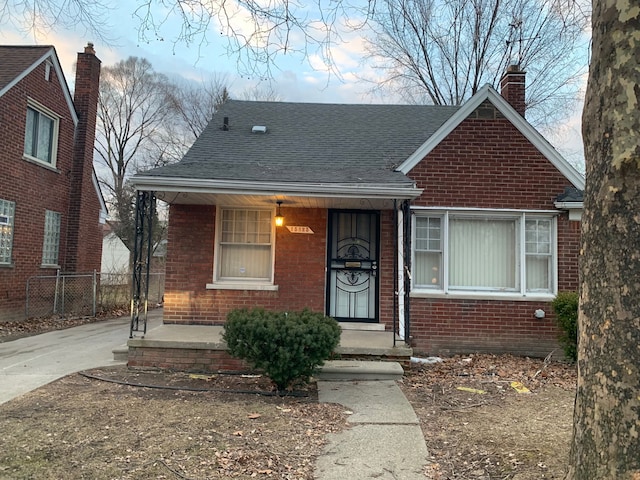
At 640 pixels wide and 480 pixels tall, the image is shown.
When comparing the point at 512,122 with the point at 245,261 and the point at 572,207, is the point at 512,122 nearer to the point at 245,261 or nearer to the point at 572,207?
the point at 572,207

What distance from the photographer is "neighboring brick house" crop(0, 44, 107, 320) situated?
37.3ft

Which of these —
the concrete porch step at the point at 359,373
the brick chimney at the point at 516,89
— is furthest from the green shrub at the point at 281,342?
the brick chimney at the point at 516,89

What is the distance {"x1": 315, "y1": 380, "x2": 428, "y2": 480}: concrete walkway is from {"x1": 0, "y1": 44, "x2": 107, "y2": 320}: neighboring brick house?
380 inches

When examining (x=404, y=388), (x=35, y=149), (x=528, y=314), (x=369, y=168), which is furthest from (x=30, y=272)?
(x=528, y=314)

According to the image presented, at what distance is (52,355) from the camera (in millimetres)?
7859

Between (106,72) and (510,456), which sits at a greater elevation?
(106,72)

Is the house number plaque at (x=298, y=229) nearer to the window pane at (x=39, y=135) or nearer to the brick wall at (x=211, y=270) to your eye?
the brick wall at (x=211, y=270)

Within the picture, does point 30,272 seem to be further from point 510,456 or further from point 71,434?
point 510,456

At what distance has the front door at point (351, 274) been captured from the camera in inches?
335

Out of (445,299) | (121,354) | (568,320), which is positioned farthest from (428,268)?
(121,354)

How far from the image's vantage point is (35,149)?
12.6 metres

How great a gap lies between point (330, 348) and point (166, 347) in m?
2.57

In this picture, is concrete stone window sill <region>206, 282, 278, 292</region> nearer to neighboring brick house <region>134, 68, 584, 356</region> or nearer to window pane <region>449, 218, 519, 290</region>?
neighboring brick house <region>134, 68, 584, 356</region>

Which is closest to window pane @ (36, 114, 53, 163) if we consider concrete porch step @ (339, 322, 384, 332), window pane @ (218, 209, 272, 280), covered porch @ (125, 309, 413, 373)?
window pane @ (218, 209, 272, 280)
